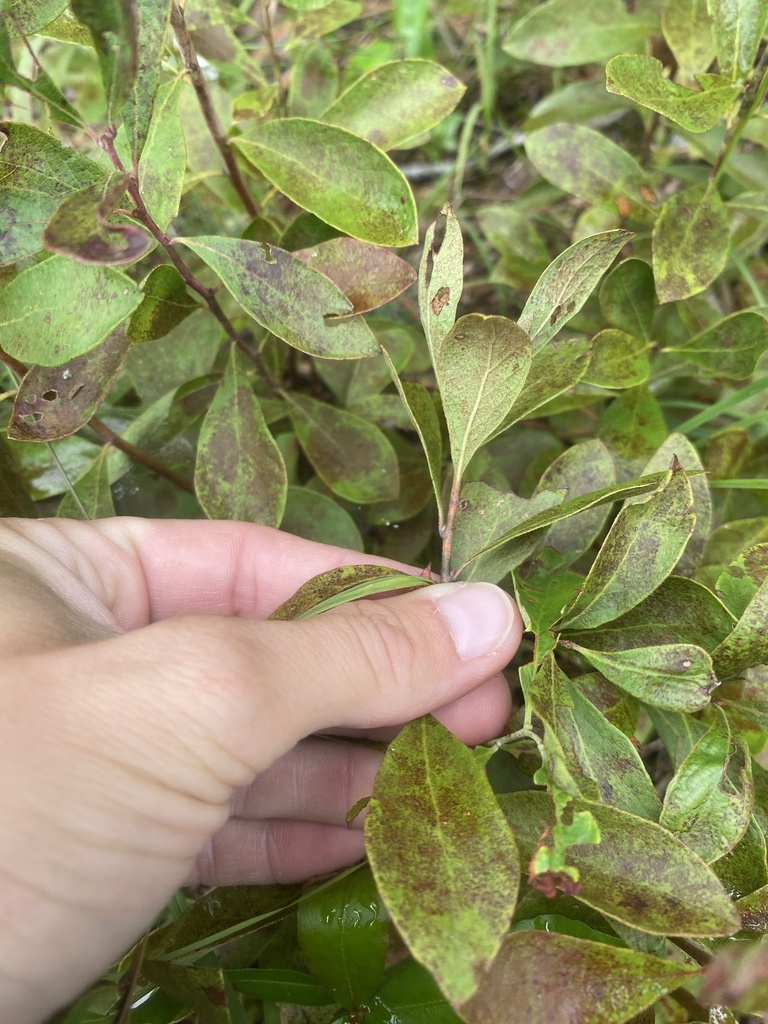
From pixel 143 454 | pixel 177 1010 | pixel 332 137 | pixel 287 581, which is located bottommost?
pixel 177 1010

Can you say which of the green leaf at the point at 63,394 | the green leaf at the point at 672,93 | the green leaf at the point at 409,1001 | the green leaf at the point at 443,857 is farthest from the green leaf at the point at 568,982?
the green leaf at the point at 672,93

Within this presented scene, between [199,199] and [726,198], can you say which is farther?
[199,199]

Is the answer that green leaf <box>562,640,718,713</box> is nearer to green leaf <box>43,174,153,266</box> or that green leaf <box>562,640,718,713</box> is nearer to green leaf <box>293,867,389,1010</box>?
green leaf <box>293,867,389,1010</box>

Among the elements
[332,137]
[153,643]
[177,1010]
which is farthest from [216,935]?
[332,137]

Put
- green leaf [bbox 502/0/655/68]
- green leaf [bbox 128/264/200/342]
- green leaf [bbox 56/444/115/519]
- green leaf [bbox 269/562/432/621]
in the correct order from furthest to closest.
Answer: green leaf [bbox 502/0/655/68]
green leaf [bbox 56/444/115/519]
green leaf [bbox 128/264/200/342]
green leaf [bbox 269/562/432/621]

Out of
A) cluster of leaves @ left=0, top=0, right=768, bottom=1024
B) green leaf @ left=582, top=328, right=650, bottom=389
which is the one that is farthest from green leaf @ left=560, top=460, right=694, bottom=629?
green leaf @ left=582, top=328, right=650, bottom=389

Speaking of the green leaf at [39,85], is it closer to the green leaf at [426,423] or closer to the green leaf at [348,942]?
the green leaf at [426,423]

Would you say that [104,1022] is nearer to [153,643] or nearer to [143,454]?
[153,643]
